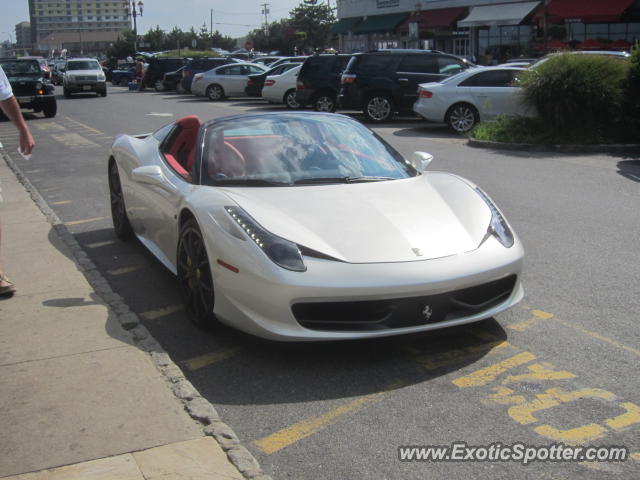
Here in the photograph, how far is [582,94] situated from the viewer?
14.2 m

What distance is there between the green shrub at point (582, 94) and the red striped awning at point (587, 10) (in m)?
20.4

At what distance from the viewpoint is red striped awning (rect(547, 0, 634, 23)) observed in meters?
32.6

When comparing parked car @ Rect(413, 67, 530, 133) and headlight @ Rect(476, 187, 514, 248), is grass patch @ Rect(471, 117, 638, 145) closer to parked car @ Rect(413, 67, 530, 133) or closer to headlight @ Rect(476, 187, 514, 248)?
parked car @ Rect(413, 67, 530, 133)

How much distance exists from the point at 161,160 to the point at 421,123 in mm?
14075

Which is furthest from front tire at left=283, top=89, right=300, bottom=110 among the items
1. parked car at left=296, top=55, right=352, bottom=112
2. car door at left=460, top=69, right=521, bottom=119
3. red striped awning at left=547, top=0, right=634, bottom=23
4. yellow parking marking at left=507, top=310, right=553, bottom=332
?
yellow parking marking at left=507, top=310, right=553, bottom=332

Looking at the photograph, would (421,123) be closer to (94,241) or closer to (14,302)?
(94,241)

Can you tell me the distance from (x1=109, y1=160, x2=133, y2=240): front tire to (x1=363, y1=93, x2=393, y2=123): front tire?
501 inches

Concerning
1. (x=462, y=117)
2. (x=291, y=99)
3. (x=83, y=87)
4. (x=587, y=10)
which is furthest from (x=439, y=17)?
(x=462, y=117)

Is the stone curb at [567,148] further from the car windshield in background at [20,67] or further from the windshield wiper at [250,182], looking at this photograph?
the car windshield in background at [20,67]

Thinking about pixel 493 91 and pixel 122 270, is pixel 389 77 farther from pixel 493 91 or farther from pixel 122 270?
pixel 122 270

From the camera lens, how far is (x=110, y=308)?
5160 millimetres

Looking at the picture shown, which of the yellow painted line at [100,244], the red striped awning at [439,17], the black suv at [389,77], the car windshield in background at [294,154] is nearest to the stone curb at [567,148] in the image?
the black suv at [389,77]

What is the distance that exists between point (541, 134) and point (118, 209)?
30.4 feet

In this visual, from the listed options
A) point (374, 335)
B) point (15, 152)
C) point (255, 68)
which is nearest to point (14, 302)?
point (374, 335)
